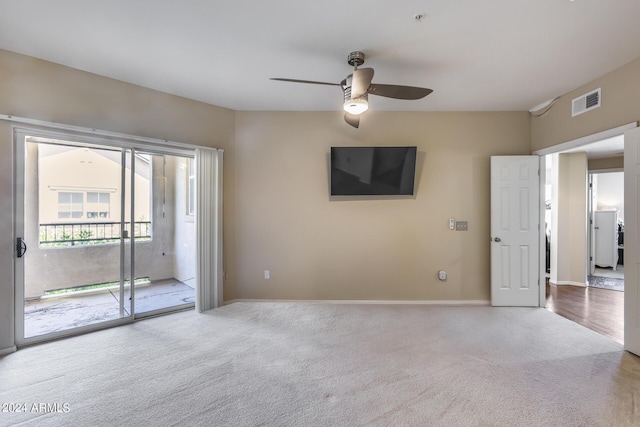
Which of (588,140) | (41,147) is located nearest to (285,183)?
(41,147)

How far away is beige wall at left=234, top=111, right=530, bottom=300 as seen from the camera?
3.95 m

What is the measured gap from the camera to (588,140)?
3.09 metres

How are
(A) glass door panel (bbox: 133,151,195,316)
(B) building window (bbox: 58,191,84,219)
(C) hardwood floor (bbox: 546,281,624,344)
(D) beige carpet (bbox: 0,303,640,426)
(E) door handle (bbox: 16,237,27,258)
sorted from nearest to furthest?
(D) beige carpet (bbox: 0,303,640,426) → (E) door handle (bbox: 16,237,27,258) → (B) building window (bbox: 58,191,84,219) → (C) hardwood floor (bbox: 546,281,624,344) → (A) glass door panel (bbox: 133,151,195,316)

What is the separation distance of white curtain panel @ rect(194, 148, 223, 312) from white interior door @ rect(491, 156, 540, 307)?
12.6ft

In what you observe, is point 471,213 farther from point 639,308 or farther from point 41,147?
point 41,147

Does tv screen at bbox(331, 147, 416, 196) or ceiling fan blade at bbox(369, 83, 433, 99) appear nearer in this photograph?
ceiling fan blade at bbox(369, 83, 433, 99)

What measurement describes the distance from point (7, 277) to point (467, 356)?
4355 millimetres

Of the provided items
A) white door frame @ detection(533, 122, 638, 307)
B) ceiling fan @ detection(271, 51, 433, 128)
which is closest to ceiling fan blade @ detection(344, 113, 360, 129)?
ceiling fan @ detection(271, 51, 433, 128)

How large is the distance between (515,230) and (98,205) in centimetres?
544

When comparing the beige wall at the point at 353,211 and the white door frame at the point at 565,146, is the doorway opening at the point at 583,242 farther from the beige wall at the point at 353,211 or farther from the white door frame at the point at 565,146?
the beige wall at the point at 353,211

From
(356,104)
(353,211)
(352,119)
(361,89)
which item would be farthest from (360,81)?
(353,211)

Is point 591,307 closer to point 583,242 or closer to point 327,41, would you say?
point 583,242

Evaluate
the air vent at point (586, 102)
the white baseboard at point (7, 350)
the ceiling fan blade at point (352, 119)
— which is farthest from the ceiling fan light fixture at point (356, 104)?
the white baseboard at point (7, 350)

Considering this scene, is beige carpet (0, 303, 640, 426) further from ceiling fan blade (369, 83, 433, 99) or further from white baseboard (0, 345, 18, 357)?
ceiling fan blade (369, 83, 433, 99)
